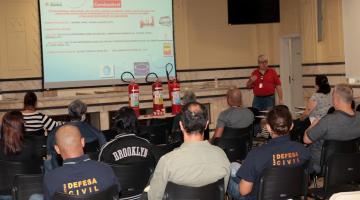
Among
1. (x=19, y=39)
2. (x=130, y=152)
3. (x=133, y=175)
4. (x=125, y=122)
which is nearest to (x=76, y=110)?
(x=125, y=122)

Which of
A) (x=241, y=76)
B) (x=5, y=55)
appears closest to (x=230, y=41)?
(x=241, y=76)

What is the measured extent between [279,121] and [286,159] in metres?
0.27

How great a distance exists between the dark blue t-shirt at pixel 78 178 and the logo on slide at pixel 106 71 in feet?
25.7

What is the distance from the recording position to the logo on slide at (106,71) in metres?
11.1

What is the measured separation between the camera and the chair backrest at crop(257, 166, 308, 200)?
3793 mm

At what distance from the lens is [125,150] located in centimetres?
448

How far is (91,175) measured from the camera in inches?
131

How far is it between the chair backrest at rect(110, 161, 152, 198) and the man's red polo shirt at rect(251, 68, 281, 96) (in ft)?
21.5

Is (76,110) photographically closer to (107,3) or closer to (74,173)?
(74,173)

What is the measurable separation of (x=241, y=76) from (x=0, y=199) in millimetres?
8717

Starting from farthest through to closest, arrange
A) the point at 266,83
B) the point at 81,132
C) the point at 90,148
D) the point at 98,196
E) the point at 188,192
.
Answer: the point at 266,83, the point at 81,132, the point at 90,148, the point at 188,192, the point at 98,196

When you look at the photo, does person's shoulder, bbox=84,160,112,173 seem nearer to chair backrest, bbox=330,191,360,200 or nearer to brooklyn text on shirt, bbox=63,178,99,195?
brooklyn text on shirt, bbox=63,178,99,195

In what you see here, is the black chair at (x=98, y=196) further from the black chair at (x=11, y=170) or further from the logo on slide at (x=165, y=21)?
the logo on slide at (x=165, y=21)

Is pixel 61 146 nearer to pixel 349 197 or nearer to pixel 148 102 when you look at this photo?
pixel 349 197
